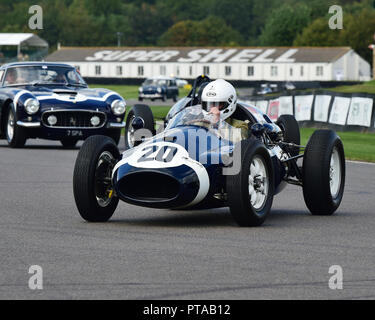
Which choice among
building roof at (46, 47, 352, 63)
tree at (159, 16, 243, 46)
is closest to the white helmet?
building roof at (46, 47, 352, 63)

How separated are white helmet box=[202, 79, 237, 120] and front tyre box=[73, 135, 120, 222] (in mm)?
1201

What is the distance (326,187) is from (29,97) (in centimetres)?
1009

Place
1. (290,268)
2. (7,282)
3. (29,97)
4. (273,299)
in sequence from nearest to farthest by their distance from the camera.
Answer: (273,299) < (7,282) < (290,268) < (29,97)

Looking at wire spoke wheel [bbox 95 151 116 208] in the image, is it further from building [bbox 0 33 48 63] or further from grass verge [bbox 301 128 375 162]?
building [bbox 0 33 48 63]

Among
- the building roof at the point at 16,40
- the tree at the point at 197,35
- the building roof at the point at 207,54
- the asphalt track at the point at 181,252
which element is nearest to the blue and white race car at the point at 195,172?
the asphalt track at the point at 181,252

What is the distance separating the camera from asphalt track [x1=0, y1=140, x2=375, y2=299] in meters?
6.87

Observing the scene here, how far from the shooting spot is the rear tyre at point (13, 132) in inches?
794

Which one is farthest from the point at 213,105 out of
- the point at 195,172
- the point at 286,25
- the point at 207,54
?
the point at 286,25

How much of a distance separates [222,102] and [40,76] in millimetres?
10609

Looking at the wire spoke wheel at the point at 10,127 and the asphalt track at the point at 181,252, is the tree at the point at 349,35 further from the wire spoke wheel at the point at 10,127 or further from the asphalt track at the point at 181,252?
the asphalt track at the point at 181,252

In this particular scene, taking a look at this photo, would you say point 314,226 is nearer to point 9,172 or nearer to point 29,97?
point 9,172

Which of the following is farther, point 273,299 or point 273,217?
point 273,217

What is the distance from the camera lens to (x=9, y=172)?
15.6 metres

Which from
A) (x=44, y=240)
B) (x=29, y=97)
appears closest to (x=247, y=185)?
(x=44, y=240)
